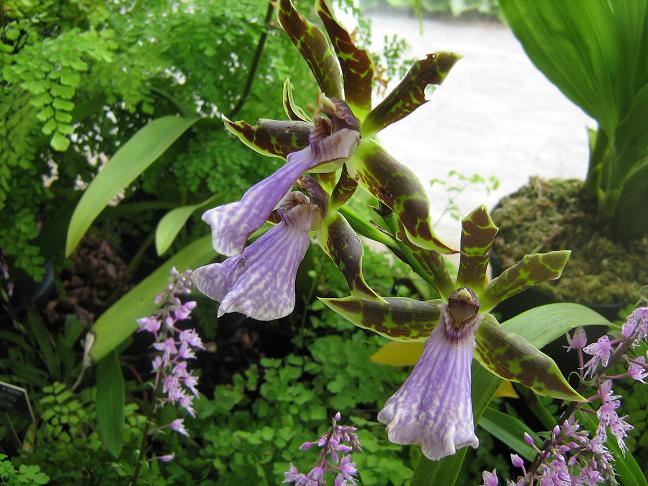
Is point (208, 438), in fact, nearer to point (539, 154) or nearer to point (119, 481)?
point (119, 481)

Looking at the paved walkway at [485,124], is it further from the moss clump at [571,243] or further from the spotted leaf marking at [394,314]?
the spotted leaf marking at [394,314]

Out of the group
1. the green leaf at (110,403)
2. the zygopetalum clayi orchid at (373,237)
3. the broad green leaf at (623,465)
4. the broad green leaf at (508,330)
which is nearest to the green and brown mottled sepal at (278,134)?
the zygopetalum clayi orchid at (373,237)

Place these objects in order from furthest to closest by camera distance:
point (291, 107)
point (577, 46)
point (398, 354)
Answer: point (577, 46)
point (398, 354)
point (291, 107)

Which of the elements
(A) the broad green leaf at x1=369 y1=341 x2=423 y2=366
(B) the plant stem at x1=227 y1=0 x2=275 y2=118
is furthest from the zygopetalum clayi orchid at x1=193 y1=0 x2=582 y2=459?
(B) the plant stem at x1=227 y1=0 x2=275 y2=118

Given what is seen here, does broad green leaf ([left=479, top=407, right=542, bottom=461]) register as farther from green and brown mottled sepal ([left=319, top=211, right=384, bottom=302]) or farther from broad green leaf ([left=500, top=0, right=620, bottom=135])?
broad green leaf ([left=500, top=0, right=620, bottom=135])

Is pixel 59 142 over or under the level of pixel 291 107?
under

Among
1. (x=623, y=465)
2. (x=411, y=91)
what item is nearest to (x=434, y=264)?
(x=411, y=91)

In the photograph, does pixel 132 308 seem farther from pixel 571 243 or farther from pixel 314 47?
pixel 571 243
